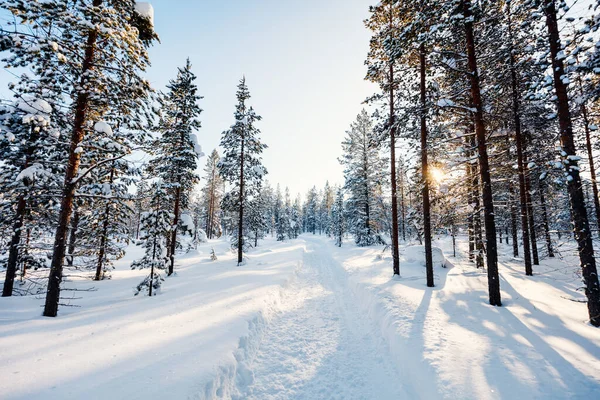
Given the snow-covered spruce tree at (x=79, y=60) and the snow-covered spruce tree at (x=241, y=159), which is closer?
the snow-covered spruce tree at (x=79, y=60)

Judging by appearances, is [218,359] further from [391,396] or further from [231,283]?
[231,283]

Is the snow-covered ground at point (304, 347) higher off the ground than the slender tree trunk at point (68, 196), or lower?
lower

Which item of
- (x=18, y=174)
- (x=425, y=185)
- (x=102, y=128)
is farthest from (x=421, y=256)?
(x=18, y=174)

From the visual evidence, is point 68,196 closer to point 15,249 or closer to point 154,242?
point 154,242

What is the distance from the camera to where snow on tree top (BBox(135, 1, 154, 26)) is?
7935 millimetres

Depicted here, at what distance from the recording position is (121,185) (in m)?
13.3

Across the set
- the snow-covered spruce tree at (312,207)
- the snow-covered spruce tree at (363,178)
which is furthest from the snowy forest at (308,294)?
the snow-covered spruce tree at (312,207)

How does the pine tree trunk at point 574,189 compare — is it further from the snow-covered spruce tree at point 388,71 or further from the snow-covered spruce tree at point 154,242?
the snow-covered spruce tree at point 154,242

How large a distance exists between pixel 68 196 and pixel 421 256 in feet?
58.3

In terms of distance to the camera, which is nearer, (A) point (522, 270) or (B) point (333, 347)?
(B) point (333, 347)

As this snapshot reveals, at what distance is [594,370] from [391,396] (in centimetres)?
377

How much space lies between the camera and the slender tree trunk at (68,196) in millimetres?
6809

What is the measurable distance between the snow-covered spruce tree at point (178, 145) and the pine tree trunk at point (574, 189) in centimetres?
1770

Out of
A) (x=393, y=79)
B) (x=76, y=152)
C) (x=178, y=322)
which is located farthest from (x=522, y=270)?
(x=76, y=152)
